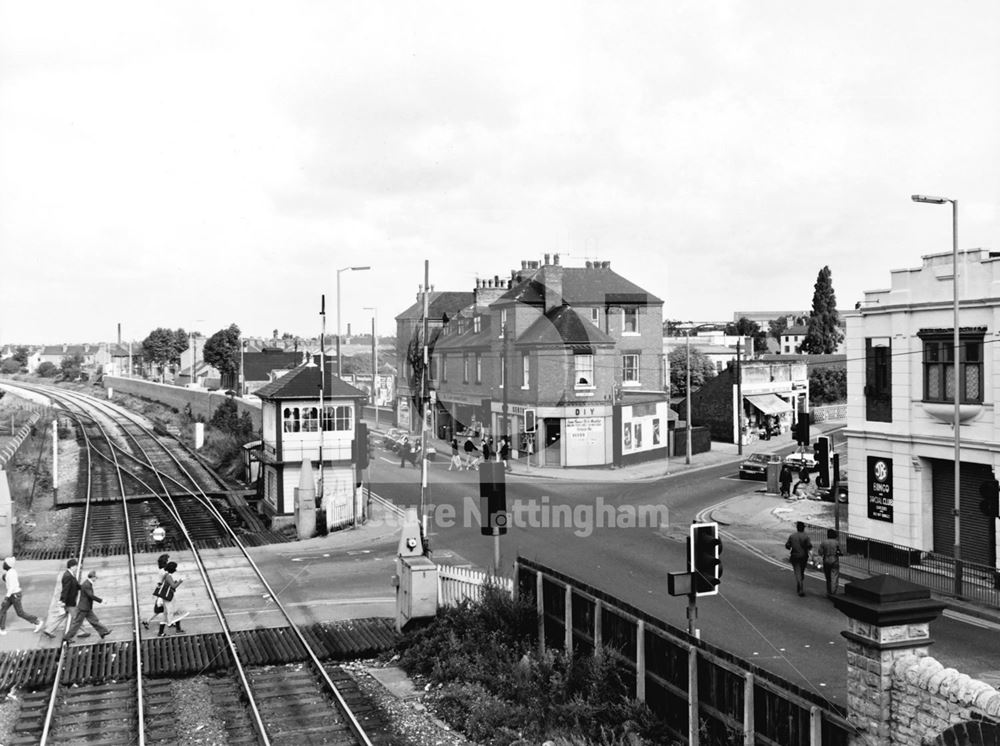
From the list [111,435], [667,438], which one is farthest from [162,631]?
[111,435]

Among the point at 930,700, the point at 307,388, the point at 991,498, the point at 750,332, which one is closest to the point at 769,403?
the point at 307,388

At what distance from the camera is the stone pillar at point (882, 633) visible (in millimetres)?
8844

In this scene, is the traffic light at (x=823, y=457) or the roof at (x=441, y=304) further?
the roof at (x=441, y=304)

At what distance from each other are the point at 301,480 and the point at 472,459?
15722mm

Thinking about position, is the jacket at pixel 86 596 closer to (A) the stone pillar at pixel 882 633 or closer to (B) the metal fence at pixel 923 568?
(A) the stone pillar at pixel 882 633

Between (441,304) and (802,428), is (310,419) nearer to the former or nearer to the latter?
(802,428)

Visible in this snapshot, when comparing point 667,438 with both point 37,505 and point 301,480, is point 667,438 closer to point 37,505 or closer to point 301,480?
point 301,480

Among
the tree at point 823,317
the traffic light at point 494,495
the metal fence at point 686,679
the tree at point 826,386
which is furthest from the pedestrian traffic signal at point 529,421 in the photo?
the tree at point 823,317

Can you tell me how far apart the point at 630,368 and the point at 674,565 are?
25268mm

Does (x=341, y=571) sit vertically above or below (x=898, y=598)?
below

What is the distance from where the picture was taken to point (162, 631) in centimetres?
1742

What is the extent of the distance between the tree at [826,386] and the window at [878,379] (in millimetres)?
47763

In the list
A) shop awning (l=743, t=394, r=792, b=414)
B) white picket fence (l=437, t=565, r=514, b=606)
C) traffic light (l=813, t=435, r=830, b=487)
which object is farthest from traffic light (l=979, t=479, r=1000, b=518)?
shop awning (l=743, t=394, r=792, b=414)

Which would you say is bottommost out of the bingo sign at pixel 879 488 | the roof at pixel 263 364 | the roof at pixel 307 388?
the bingo sign at pixel 879 488
